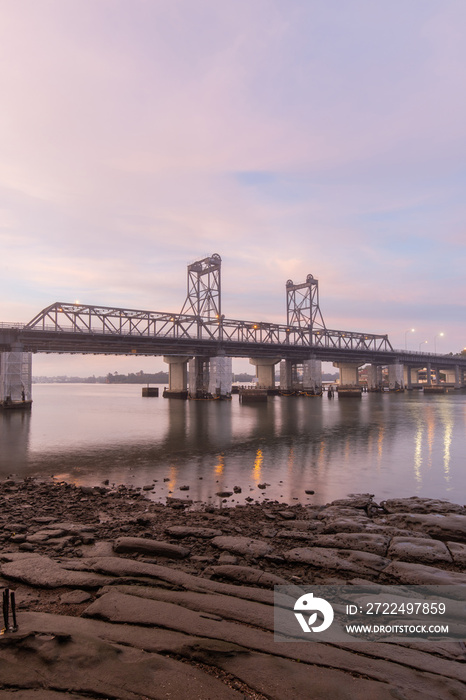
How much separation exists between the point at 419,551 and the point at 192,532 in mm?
5279

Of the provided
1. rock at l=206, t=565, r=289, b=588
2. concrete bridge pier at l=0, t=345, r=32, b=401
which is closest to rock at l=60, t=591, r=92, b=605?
rock at l=206, t=565, r=289, b=588

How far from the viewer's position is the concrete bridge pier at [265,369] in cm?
11762

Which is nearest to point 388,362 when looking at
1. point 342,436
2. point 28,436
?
point 342,436

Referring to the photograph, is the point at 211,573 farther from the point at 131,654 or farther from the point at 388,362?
the point at 388,362

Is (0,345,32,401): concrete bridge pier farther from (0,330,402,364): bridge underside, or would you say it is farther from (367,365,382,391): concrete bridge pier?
(367,365,382,391): concrete bridge pier

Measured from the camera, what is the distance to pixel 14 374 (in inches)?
2406

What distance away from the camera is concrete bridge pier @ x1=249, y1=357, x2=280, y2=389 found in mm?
117625

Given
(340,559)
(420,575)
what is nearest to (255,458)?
(340,559)

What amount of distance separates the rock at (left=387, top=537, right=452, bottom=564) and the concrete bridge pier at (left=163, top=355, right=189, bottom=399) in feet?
300

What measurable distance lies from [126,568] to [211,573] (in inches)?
62.6

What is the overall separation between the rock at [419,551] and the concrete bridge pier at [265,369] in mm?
107529

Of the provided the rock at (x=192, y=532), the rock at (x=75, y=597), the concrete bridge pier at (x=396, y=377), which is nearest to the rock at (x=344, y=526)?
the rock at (x=192, y=532)

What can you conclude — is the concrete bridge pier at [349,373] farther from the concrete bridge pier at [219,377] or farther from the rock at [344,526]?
the rock at [344,526]

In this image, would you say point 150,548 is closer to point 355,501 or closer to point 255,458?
point 355,501
